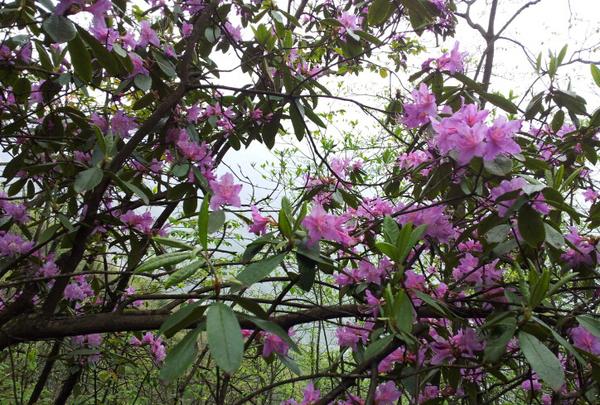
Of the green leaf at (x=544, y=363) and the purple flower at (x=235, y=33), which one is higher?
the purple flower at (x=235, y=33)

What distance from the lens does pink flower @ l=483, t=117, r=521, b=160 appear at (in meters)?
0.83

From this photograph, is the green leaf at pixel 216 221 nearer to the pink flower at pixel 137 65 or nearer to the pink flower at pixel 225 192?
the pink flower at pixel 225 192

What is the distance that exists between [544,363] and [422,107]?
66cm

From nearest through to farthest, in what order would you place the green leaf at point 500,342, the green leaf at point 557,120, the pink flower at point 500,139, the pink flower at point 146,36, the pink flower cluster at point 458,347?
the green leaf at point 500,342, the pink flower at point 500,139, the pink flower cluster at point 458,347, the pink flower at point 146,36, the green leaf at point 557,120

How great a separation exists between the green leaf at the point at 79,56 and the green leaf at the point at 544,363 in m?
0.98

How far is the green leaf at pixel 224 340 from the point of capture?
19.7 inches

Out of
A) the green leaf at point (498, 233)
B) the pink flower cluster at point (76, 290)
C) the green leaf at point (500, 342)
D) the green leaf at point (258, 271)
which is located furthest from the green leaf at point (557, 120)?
the pink flower cluster at point (76, 290)

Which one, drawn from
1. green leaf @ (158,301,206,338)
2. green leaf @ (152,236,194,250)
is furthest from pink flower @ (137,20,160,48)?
green leaf @ (158,301,206,338)

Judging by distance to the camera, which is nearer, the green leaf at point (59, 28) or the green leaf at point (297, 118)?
the green leaf at point (59, 28)

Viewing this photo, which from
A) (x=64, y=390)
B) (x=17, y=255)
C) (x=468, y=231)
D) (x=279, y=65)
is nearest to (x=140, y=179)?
(x=17, y=255)

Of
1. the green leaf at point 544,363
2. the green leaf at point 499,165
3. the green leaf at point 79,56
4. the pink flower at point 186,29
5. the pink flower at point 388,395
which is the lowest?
the green leaf at point 544,363

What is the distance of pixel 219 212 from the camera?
2.57 feet

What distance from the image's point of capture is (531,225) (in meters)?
0.84

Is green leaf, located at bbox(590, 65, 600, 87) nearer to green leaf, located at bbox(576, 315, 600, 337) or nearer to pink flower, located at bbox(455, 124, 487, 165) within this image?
pink flower, located at bbox(455, 124, 487, 165)
